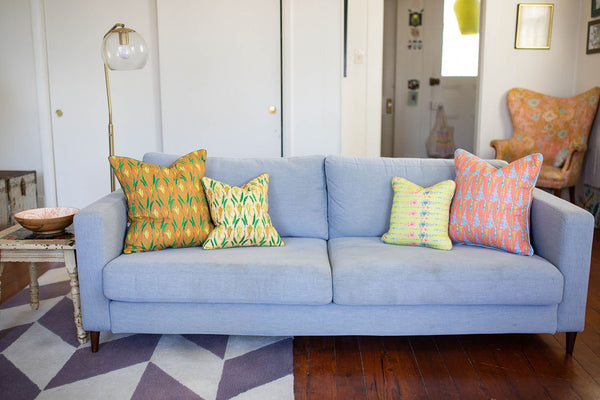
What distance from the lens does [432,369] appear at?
220cm

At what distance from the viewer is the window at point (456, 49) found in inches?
231

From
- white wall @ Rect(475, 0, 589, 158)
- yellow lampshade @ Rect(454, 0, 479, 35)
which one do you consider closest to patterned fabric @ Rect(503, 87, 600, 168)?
white wall @ Rect(475, 0, 589, 158)

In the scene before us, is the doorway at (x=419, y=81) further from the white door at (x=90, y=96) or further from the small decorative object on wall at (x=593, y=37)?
the white door at (x=90, y=96)

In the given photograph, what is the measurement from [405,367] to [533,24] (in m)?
3.49

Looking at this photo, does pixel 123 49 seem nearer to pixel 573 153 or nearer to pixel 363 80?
pixel 363 80

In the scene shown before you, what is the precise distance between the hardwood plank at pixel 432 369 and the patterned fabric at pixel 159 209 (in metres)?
1.03

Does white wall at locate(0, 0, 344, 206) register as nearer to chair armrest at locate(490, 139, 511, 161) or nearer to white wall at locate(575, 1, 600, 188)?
chair armrest at locate(490, 139, 511, 161)

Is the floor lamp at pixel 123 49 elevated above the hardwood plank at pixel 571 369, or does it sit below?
above

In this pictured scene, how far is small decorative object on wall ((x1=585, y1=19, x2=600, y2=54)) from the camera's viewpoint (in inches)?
170

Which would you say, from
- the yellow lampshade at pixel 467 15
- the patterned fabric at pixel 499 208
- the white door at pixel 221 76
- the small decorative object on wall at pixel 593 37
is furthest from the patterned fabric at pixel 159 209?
the yellow lampshade at pixel 467 15

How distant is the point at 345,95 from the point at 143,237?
8.32 feet

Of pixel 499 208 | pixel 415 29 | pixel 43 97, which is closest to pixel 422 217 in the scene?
pixel 499 208

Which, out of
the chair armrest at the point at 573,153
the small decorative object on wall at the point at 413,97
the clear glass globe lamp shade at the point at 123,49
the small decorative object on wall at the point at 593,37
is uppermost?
the small decorative object on wall at the point at 593,37

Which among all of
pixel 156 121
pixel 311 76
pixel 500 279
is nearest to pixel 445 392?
pixel 500 279
